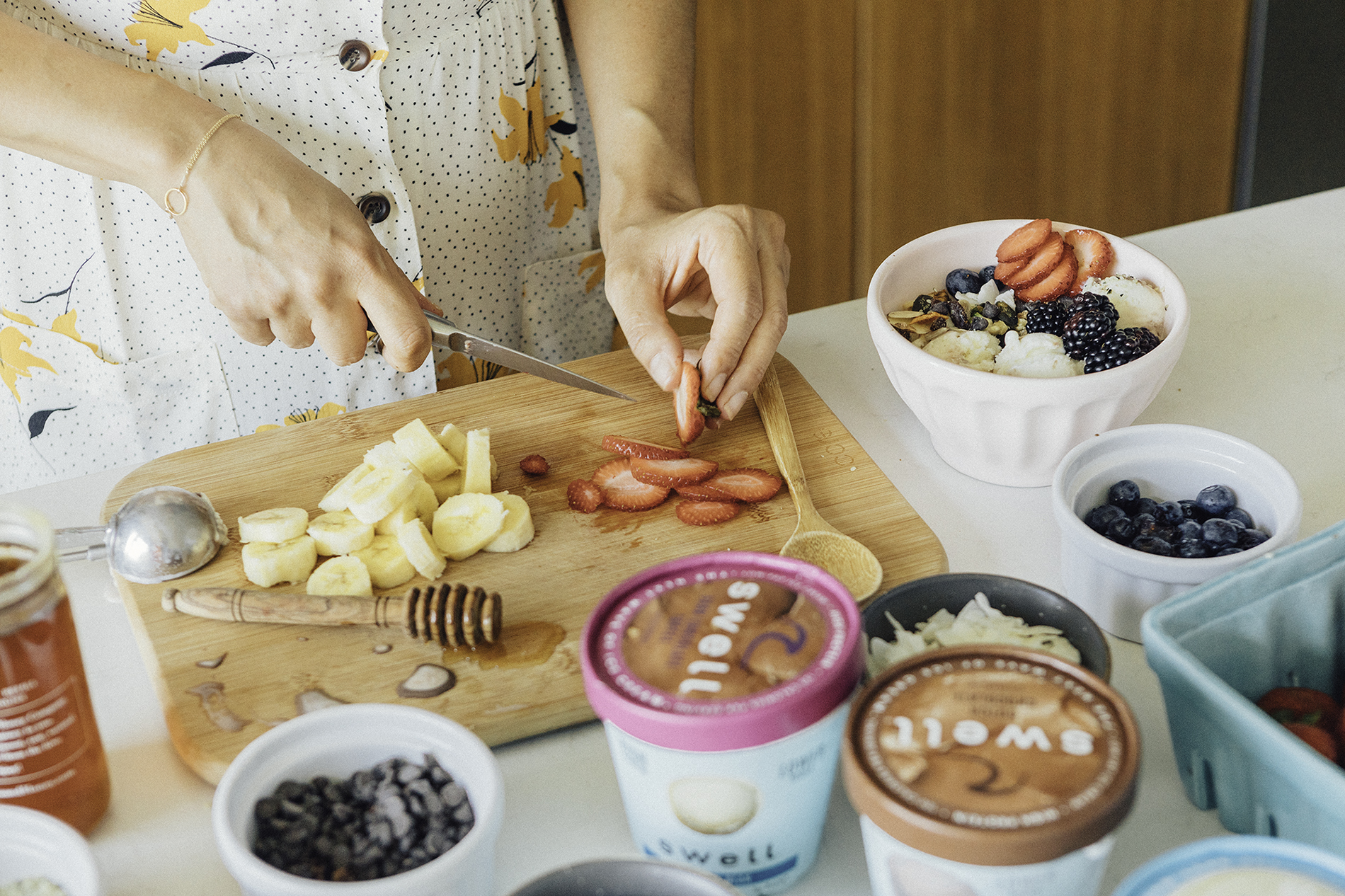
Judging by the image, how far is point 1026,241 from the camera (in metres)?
1.32

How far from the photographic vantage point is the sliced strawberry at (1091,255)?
1.33 meters

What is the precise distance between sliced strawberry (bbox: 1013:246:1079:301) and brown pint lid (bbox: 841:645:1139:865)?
656 mm

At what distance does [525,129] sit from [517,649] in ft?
2.79

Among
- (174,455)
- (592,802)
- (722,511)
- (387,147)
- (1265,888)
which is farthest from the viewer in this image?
(387,147)

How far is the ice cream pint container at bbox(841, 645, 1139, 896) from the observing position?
2.11ft

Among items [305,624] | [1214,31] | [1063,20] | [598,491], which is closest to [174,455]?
[305,624]

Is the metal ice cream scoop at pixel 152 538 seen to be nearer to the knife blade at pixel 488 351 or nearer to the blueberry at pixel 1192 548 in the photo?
the knife blade at pixel 488 351

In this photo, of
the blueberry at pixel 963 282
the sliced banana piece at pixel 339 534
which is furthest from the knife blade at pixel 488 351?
the blueberry at pixel 963 282

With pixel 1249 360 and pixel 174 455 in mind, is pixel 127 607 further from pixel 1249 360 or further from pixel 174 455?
pixel 1249 360

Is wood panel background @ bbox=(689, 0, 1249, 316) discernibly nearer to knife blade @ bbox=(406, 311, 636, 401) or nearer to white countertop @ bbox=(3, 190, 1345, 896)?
white countertop @ bbox=(3, 190, 1345, 896)

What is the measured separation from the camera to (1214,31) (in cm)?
338

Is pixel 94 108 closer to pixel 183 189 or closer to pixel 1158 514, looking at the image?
pixel 183 189

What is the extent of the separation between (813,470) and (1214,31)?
2770mm

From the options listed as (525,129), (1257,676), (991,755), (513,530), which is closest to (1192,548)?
(1257,676)
